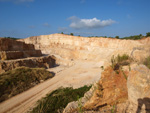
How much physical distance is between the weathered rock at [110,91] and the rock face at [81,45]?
2129 cm

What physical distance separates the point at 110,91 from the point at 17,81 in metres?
9.54

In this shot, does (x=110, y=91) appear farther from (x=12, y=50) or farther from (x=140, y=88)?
(x=12, y=50)

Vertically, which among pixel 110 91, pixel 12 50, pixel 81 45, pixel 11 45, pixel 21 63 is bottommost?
pixel 21 63

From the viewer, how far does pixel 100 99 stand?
3.40 meters

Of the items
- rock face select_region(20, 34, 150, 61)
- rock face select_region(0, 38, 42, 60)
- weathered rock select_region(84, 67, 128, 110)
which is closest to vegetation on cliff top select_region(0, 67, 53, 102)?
weathered rock select_region(84, 67, 128, 110)

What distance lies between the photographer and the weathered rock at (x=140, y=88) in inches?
95.5

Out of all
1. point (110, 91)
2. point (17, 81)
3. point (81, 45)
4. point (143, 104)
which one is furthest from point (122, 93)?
point (81, 45)

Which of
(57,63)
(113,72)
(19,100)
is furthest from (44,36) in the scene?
(113,72)

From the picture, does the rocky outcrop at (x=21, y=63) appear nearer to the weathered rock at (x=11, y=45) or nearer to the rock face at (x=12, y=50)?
the rock face at (x=12, y=50)

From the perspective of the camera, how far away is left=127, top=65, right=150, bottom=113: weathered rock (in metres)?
2.43

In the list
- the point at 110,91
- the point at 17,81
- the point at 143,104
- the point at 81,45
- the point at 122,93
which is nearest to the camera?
the point at 143,104

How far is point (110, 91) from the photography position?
3.45m

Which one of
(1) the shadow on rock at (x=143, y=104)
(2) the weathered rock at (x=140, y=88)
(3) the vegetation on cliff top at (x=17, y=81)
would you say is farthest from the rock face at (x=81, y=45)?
(1) the shadow on rock at (x=143, y=104)

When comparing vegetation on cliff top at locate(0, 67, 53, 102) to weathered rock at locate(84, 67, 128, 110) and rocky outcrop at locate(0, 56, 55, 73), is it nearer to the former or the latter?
rocky outcrop at locate(0, 56, 55, 73)
